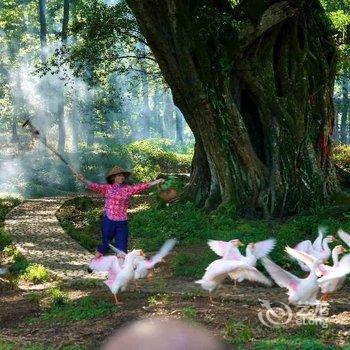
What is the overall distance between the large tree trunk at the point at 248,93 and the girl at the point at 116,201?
4656mm

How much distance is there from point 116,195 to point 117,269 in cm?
183

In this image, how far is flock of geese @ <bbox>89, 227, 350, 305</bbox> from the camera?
593 centimetres

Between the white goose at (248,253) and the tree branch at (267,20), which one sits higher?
the tree branch at (267,20)

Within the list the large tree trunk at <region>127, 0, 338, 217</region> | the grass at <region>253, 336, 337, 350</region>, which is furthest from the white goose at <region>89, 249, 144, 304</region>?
the large tree trunk at <region>127, 0, 338, 217</region>

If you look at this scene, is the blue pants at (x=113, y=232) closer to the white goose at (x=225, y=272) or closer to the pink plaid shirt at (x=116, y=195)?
the pink plaid shirt at (x=116, y=195)

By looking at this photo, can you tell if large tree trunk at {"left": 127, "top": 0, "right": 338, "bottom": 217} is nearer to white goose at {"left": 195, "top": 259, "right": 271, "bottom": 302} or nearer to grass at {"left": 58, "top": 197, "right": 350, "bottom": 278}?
grass at {"left": 58, "top": 197, "right": 350, "bottom": 278}

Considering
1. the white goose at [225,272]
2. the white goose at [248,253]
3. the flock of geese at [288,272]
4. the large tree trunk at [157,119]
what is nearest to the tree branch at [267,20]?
the flock of geese at [288,272]

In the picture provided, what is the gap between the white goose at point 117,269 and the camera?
690 cm

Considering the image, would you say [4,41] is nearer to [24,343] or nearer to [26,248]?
[26,248]
